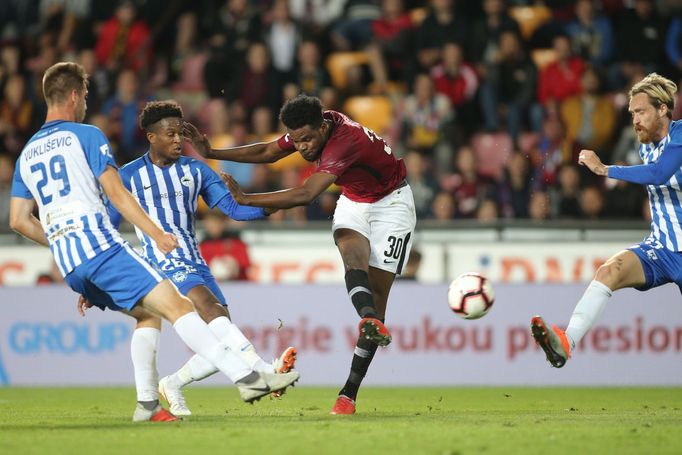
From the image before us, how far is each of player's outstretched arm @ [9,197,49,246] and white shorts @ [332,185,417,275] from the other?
2178mm

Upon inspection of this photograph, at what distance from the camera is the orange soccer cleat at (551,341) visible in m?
7.71

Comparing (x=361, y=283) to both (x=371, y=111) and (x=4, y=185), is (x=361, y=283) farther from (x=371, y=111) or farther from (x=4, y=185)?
(x=4, y=185)

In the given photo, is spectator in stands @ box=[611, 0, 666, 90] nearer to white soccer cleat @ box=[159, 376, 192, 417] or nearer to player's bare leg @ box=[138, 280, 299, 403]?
white soccer cleat @ box=[159, 376, 192, 417]

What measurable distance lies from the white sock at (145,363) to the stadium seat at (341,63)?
9.05 meters

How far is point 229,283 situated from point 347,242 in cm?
489

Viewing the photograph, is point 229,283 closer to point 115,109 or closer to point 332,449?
point 115,109

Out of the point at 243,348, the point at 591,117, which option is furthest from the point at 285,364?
the point at 591,117

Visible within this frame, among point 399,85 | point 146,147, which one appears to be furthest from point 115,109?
point 399,85

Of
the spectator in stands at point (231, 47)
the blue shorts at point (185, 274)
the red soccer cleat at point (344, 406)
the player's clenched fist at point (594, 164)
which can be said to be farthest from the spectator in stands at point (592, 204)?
the blue shorts at point (185, 274)

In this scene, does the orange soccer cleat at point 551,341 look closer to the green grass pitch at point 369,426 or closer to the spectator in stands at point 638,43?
the green grass pitch at point 369,426

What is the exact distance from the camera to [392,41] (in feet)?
54.7

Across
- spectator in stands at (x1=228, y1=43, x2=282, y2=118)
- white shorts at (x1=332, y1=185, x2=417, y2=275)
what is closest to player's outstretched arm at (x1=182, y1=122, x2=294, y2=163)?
white shorts at (x1=332, y1=185, x2=417, y2=275)

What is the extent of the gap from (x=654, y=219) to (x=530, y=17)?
29.7ft

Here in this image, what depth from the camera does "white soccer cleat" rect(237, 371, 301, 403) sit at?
23.0 feet
